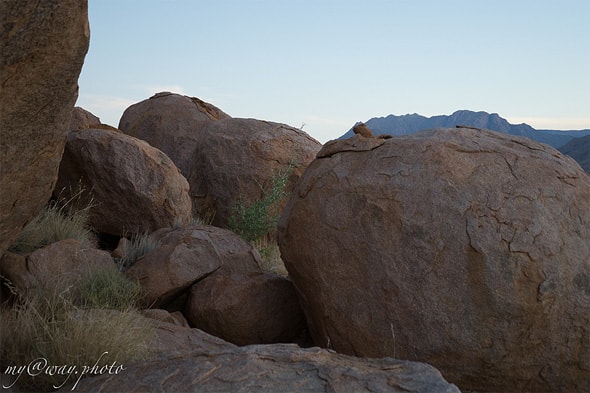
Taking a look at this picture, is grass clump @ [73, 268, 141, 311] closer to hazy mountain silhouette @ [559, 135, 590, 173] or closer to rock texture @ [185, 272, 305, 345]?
rock texture @ [185, 272, 305, 345]

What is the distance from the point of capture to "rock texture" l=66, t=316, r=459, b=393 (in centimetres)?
306

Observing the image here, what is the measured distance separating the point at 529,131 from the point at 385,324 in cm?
4827

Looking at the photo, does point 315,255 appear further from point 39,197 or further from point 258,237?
point 258,237

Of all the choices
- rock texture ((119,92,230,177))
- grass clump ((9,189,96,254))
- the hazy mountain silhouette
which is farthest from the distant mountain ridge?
grass clump ((9,189,96,254))

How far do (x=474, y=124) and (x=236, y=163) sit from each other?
45224 mm

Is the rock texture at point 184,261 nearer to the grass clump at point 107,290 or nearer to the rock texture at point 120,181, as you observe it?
the grass clump at point 107,290

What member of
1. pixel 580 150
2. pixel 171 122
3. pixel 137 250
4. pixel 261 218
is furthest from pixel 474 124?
pixel 137 250

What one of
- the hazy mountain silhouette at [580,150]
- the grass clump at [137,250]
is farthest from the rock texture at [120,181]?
the hazy mountain silhouette at [580,150]

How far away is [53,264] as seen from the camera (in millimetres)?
5566

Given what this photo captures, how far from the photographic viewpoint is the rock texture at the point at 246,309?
5684 millimetres

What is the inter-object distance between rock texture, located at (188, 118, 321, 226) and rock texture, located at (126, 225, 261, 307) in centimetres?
281

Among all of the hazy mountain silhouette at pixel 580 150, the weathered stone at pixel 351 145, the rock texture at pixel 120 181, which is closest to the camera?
the weathered stone at pixel 351 145

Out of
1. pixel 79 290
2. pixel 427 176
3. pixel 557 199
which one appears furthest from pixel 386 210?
pixel 79 290

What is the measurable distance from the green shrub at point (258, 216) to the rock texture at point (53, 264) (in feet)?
10.6
